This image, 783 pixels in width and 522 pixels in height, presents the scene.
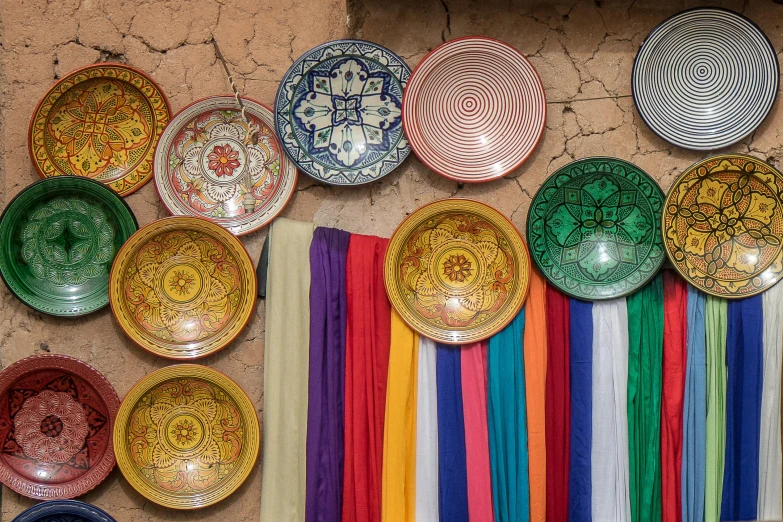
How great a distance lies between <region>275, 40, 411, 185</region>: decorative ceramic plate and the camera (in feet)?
10.9

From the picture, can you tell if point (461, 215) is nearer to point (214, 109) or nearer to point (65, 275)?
point (214, 109)

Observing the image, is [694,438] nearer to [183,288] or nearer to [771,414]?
[771,414]

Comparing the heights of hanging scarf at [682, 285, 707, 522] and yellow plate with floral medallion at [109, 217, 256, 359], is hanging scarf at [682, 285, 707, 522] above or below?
below

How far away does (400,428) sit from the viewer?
3.19m

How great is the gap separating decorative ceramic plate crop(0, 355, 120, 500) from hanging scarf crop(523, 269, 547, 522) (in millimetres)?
1323

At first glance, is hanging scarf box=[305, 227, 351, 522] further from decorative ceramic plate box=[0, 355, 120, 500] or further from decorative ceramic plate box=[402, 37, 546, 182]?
decorative ceramic plate box=[0, 355, 120, 500]

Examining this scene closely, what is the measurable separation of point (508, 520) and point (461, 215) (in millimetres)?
975

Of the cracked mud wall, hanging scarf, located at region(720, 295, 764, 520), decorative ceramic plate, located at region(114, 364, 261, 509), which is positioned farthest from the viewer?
the cracked mud wall

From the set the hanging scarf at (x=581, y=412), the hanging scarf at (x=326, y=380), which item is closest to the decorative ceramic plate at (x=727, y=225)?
the hanging scarf at (x=581, y=412)

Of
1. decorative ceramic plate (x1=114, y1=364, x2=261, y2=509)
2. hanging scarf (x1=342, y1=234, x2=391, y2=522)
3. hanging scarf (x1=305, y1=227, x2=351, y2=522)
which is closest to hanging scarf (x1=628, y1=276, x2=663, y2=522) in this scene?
hanging scarf (x1=342, y1=234, x2=391, y2=522)

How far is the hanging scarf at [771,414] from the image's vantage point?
3170mm

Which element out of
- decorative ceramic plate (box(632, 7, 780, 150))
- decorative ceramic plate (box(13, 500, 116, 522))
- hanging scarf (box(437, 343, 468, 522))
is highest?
decorative ceramic plate (box(632, 7, 780, 150))

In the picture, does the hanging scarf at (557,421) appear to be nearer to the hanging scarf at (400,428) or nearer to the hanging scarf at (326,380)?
the hanging scarf at (400,428)

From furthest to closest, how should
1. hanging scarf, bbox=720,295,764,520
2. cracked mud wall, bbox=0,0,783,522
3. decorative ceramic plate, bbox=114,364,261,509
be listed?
cracked mud wall, bbox=0,0,783,522 < decorative ceramic plate, bbox=114,364,261,509 < hanging scarf, bbox=720,295,764,520
